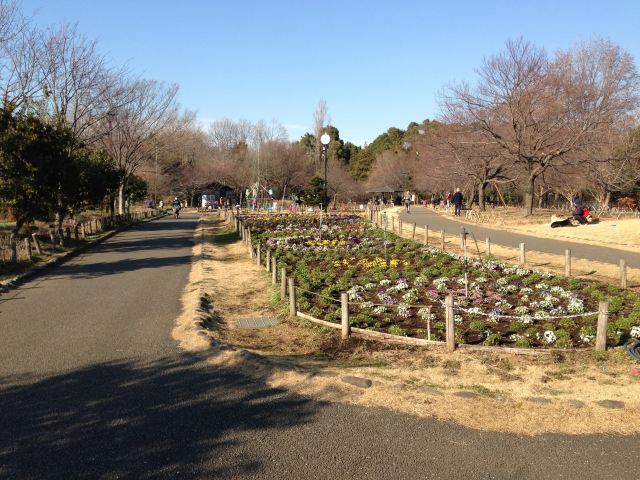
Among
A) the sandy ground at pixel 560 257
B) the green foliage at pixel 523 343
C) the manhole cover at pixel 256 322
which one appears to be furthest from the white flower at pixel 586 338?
the manhole cover at pixel 256 322

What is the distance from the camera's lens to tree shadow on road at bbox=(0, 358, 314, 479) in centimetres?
452

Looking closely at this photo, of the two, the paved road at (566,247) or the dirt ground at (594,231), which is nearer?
the paved road at (566,247)

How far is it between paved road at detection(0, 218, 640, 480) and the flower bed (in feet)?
9.76

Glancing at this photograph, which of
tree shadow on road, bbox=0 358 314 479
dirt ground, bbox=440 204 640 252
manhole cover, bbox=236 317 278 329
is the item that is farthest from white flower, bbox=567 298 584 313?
dirt ground, bbox=440 204 640 252

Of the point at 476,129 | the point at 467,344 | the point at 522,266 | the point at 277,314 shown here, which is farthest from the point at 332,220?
the point at 467,344

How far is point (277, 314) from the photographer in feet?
34.8

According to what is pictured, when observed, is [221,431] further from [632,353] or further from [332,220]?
[332,220]

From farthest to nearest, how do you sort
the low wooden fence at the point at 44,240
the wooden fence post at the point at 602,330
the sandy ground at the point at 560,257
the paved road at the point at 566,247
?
the low wooden fence at the point at 44,240
the paved road at the point at 566,247
the sandy ground at the point at 560,257
the wooden fence post at the point at 602,330

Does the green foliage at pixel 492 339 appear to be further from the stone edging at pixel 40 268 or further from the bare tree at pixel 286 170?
the bare tree at pixel 286 170

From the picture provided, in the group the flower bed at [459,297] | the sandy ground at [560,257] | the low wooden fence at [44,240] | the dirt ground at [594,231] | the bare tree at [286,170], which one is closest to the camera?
the flower bed at [459,297]

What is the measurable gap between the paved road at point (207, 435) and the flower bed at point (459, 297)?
117 inches

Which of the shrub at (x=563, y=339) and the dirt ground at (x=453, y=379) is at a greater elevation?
the shrub at (x=563, y=339)

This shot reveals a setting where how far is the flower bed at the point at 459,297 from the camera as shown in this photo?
326 inches

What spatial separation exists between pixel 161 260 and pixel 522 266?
1188 centimetres
